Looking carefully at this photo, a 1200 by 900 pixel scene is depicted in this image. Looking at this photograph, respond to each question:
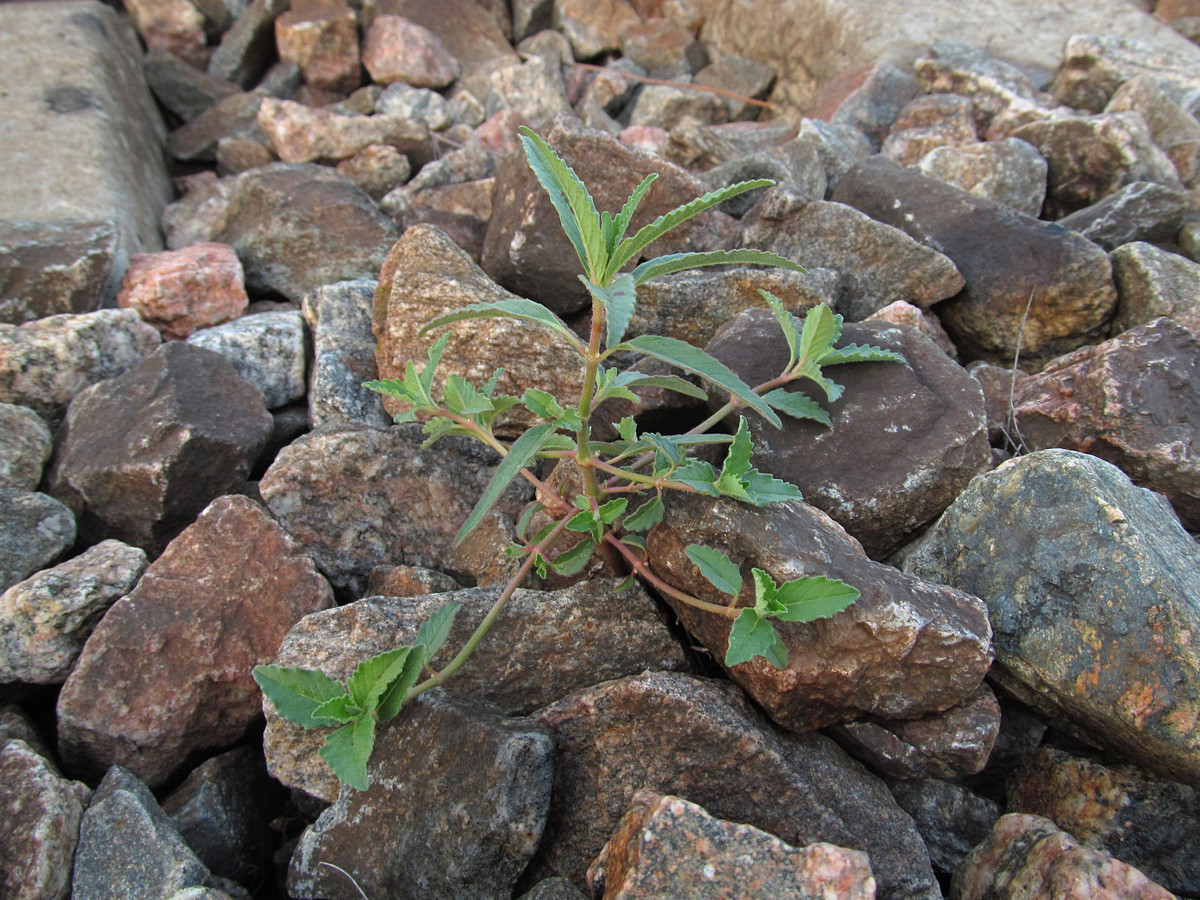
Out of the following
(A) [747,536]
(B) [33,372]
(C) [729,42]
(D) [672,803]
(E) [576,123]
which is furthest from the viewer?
(C) [729,42]

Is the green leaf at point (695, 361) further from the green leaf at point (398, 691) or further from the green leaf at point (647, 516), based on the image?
the green leaf at point (398, 691)

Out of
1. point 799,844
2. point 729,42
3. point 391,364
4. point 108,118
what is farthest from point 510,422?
point 729,42

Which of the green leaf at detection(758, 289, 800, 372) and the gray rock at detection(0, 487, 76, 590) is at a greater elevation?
the green leaf at detection(758, 289, 800, 372)

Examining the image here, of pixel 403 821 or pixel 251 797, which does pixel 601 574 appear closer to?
pixel 403 821

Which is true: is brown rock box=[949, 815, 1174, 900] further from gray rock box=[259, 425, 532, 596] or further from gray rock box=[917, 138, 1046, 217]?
gray rock box=[917, 138, 1046, 217]

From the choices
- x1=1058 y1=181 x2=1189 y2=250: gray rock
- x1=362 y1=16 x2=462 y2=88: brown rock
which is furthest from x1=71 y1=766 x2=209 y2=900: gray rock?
x1=362 y1=16 x2=462 y2=88: brown rock

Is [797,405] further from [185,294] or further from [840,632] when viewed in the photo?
[185,294]

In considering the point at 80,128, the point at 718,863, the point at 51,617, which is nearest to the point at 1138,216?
the point at 718,863
